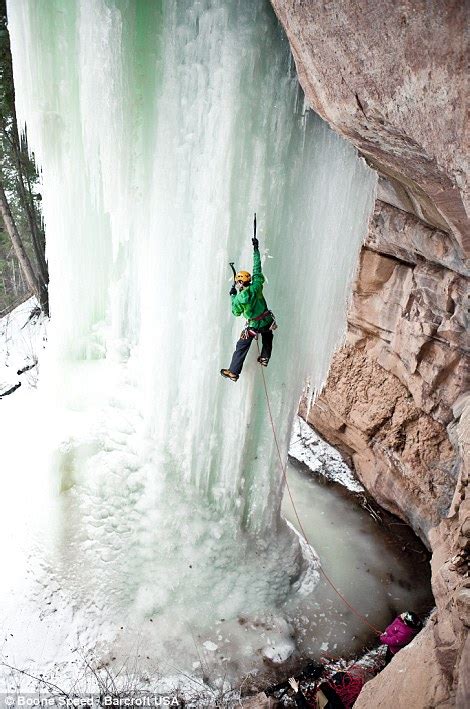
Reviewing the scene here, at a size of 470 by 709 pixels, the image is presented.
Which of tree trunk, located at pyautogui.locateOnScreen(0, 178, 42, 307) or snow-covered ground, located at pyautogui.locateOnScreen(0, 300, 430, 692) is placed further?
tree trunk, located at pyautogui.locateOnScreen(0, 178, 42, 307)

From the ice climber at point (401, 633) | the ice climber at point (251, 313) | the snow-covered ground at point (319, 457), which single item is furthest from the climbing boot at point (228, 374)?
the snow-covered ground at point (319, 457)

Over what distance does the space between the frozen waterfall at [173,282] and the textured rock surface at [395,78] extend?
1.14 m

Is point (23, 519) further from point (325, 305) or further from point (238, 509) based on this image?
point (325, 305)

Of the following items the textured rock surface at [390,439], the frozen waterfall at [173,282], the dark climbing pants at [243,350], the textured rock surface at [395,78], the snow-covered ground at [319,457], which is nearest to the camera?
the textured rock surface at [395,78]

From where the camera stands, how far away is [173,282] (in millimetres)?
5145

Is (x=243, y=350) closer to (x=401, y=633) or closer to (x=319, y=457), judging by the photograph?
(x=401, y=633)

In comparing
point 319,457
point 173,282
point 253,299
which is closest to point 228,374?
point 253,299

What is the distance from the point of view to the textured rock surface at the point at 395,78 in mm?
2271

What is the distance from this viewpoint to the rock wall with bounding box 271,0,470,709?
2.46 metres

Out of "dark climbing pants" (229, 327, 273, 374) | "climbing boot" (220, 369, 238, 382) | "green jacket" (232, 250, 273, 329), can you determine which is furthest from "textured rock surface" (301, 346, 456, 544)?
"green jacket" (232, 250, 273, 329)

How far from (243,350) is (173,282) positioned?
1.01 m

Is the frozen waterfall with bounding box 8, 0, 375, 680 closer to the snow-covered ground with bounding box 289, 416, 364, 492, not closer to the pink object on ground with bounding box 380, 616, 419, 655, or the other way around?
the pink object on ground with bounding box 380, 616, 419, 655

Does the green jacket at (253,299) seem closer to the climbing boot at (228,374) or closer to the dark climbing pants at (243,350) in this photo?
the dark climbing pants at (243,350)

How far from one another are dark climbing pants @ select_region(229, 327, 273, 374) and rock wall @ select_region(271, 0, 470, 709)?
67.7 inches
